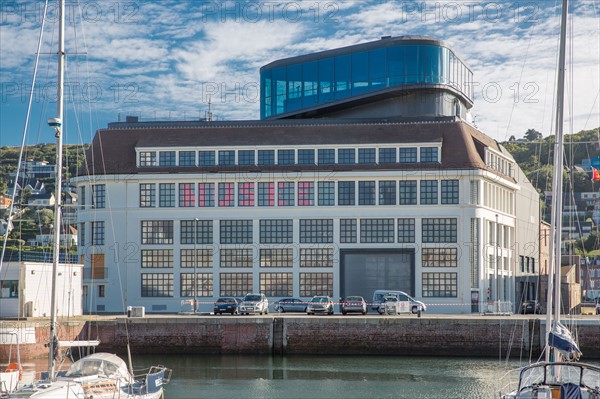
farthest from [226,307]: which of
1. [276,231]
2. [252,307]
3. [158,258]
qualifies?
[158,258]

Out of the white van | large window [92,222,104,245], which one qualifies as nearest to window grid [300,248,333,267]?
the white van

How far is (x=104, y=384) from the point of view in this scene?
34.3m

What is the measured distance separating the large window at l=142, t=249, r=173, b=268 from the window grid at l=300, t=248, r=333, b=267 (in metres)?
11.0

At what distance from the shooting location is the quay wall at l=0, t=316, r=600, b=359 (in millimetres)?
55906

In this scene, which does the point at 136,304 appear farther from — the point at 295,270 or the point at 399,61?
the point at 399,61

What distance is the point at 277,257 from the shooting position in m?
78.3

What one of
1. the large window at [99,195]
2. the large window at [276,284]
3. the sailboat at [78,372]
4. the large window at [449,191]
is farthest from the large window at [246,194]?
the sailboat at [78,372]

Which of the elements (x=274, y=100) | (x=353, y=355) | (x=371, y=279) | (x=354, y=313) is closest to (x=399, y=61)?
(x=274, y=100)

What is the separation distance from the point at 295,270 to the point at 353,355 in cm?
2190

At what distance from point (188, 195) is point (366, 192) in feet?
48.5

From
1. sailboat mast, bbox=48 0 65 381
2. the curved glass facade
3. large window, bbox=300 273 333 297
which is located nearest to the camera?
sailboat mast, bbox=48 0 65 381

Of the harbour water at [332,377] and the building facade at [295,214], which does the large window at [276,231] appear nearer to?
the building facade at [295,214]

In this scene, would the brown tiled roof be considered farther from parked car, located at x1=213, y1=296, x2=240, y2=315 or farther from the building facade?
parked car, located at x1=213, y1=296, x2=240, y2=315

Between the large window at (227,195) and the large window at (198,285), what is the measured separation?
5975 millimetres
